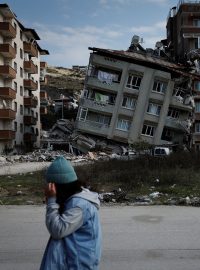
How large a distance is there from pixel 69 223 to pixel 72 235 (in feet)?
0.39

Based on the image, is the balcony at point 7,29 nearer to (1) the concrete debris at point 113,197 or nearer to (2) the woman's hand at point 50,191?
(1) the concrete debris at point 113,197

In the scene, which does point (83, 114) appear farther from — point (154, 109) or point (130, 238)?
point (130, 238)

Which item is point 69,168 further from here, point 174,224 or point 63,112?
point 63,112

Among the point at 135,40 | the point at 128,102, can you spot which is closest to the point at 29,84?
the point at 135,40

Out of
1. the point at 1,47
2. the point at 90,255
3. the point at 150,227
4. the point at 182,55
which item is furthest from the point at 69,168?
the point at 182,55

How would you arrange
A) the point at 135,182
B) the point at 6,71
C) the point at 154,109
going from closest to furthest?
the point at 135,182 → the point at 6,71 → the point at 154,109

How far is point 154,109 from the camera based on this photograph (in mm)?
57125

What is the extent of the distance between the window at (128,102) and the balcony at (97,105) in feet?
5.69

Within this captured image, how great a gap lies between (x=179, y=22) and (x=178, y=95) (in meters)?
16.2

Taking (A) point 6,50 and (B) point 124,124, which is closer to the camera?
(A) point 6,50

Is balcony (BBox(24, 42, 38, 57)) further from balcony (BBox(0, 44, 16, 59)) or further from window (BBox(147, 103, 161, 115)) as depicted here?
window (BBox(147, 103, 161, 115))

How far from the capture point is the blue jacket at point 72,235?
335 centimetres

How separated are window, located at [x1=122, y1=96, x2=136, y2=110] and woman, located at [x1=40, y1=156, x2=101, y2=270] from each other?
53.3 m

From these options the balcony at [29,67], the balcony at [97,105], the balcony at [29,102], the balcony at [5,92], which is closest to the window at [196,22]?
the balcony at [97,105]
